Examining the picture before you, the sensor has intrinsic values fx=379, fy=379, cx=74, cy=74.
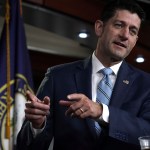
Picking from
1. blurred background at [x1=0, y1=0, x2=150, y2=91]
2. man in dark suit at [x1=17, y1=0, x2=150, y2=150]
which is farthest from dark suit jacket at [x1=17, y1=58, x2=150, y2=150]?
blurred background at [x1=0, y1=0, x2=150, y2=91]

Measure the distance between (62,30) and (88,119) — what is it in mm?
3347

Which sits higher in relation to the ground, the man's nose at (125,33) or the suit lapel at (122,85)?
the man's nose at (125,33)

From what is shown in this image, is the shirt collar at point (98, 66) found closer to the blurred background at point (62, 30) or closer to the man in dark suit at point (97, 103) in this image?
the man in dark suit at point (97, 103)

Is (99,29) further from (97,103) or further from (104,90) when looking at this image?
(97,103)

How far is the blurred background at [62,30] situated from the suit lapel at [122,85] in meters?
2.44

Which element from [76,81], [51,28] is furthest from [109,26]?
[51,28]

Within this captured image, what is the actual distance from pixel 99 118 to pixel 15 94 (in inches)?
62.4

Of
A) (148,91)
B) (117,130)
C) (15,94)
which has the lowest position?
(117,130)

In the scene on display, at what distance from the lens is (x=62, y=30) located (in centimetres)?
482

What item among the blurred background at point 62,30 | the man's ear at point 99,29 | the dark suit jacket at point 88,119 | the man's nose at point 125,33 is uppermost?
the blurred background at point 62,30

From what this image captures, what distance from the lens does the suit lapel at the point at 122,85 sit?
159 cm

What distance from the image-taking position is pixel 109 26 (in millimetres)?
1875

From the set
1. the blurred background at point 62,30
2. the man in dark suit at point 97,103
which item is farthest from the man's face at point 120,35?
the blurred background at point 62,30

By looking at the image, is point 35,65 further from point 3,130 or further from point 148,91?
point 148,91
